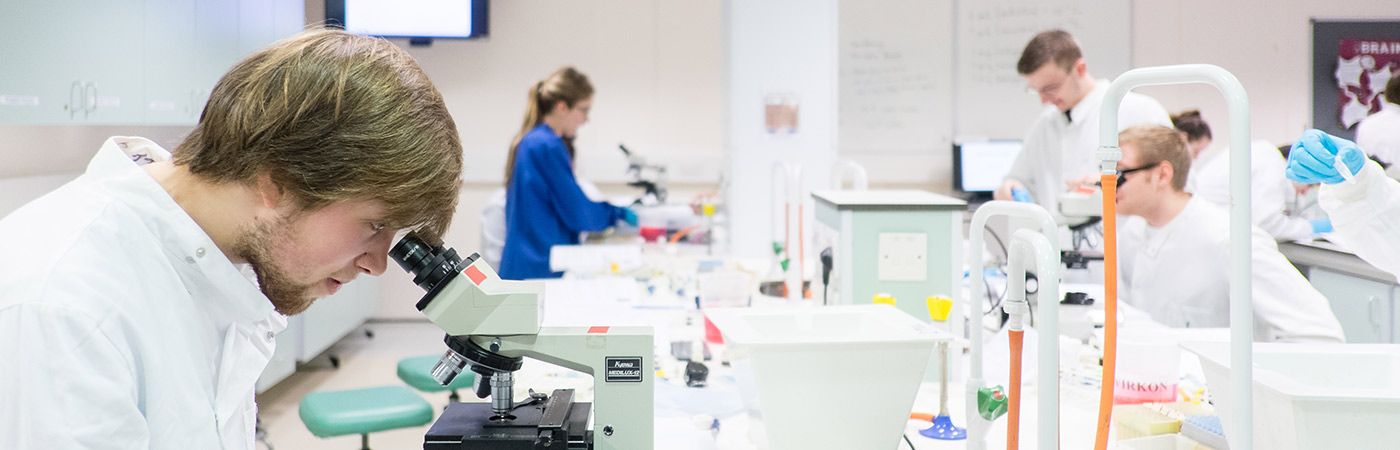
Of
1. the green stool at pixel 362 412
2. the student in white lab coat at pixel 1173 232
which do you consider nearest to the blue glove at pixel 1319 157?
the student in white lab coat at pixel 1173 232

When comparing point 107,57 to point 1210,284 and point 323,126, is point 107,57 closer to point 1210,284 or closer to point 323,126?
point 323,126

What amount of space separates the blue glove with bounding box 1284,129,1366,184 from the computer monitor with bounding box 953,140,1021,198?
4086mm

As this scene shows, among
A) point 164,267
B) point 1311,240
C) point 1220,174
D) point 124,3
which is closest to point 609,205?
point 124,3

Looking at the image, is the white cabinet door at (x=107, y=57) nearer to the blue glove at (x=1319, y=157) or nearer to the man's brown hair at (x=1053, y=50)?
the blue glove at (x=1319, y=157)

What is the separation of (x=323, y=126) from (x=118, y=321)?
239 mm

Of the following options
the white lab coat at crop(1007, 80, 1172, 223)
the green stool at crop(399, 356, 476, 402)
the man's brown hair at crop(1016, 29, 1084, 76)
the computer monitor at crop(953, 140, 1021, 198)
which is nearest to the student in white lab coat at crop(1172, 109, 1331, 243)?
the white lab coat at crop(1007, 80, 1172, 223)

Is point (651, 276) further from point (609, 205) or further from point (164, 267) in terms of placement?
point (164, 267)

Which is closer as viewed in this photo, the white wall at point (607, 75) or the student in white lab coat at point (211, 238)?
the student in white lab coat at point (211, 238)

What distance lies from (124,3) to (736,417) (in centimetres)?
251

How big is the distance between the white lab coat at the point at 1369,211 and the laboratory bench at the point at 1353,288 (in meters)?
2.15

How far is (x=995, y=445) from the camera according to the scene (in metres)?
1.50

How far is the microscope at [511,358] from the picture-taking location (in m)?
1.09

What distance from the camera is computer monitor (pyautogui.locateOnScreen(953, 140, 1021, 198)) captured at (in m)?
5.31

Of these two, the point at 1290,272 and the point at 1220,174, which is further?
the point at 1220,174
